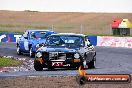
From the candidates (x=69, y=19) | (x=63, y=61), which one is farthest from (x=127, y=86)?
(x=69, y=19)

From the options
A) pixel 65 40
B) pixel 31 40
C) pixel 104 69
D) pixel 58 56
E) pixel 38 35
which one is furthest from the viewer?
pixel 38 35

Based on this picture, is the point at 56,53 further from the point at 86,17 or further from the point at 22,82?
the point at 86,17

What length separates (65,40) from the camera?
19906mm

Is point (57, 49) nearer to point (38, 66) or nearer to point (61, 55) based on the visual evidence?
point (61, 55)

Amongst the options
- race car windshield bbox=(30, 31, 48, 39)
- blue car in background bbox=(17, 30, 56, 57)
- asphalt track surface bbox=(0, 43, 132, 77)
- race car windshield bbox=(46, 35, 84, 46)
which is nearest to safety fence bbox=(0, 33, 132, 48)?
asphalt track surface bbox=(0, 43, 132, 77)

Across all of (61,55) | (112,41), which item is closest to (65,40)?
(61,55)

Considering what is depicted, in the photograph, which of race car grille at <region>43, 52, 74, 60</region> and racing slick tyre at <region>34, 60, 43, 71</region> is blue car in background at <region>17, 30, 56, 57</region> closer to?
racing slick tyre at <region>34, 60, 43, 71</region>

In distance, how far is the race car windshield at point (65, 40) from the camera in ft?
64.5

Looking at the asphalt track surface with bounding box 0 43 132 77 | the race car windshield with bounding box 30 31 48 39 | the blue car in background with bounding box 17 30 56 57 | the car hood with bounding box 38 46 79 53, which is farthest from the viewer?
the race car windshield with bounding box 30 31 48 39

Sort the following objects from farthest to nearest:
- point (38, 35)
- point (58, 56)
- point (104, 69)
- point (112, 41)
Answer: point (112, 41) → point (38, 35) → point (104, 69) → point (58, 56)

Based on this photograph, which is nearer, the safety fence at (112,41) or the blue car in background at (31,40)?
the blue car in background at (31,40)

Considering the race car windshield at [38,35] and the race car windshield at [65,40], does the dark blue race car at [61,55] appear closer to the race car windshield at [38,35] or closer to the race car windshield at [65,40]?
the race car windshield at [65,40]

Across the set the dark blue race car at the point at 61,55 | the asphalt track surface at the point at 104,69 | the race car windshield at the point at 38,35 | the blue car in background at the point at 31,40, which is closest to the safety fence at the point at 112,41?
the asphalt track surface at the point at 104,69

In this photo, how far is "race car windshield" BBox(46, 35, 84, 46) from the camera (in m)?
19.7
